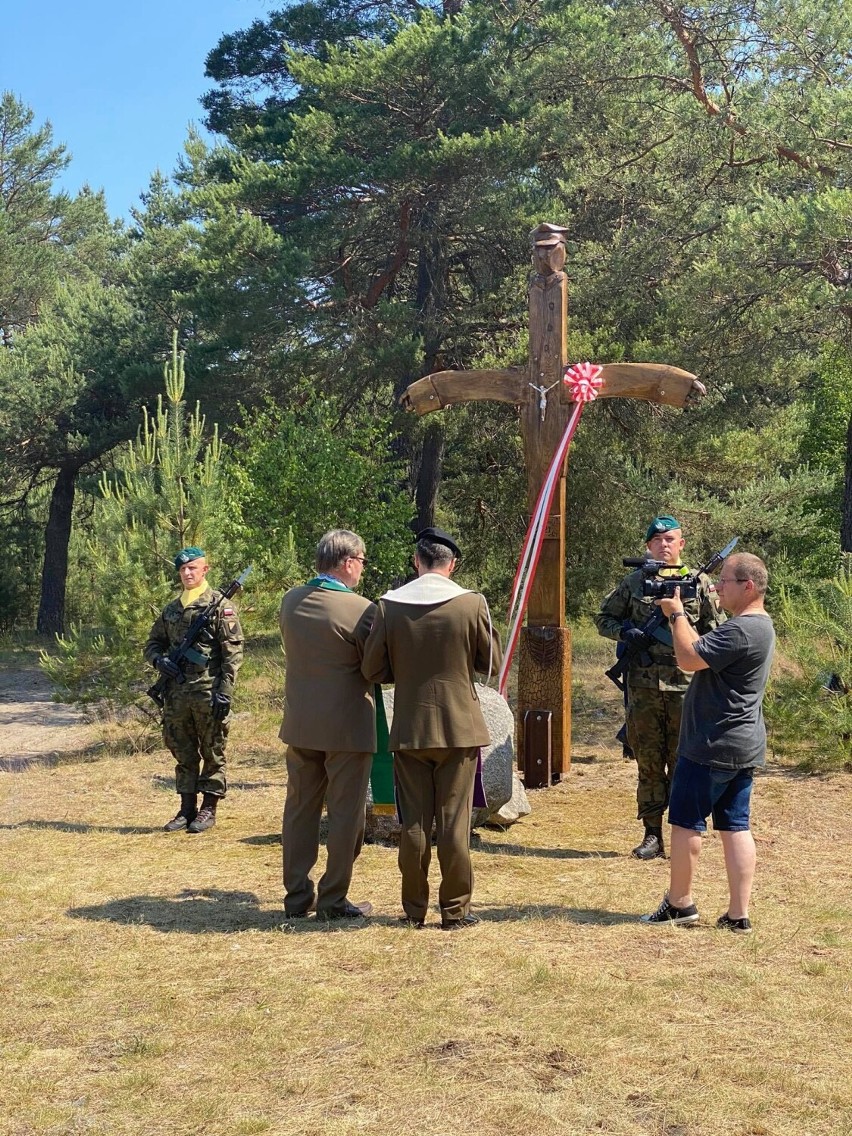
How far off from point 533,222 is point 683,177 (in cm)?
217

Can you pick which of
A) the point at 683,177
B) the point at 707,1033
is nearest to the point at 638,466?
the point at 683,177

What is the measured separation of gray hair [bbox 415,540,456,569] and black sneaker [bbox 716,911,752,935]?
6.85 ft

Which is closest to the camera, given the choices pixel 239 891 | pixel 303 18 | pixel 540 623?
pixel 239 891

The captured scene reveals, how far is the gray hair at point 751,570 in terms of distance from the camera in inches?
208

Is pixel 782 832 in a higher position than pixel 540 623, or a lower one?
lower

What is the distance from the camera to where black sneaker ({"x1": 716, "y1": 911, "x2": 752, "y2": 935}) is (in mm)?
5422

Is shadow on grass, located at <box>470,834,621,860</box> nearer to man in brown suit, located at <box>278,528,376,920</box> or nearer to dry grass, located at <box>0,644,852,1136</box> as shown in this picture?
dry grass, located at <box>0,644,852,1136</box>

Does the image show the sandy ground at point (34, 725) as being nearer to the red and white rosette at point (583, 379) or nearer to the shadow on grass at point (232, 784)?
the shadow on grass at point (232, 784)

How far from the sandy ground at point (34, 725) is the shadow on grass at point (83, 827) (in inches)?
120

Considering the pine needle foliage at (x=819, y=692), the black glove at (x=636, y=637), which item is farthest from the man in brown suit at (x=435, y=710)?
the pine needle foliage at (x=819, y=692)

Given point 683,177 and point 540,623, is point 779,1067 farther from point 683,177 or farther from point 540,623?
point 683,177

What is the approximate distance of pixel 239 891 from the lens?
253 inches

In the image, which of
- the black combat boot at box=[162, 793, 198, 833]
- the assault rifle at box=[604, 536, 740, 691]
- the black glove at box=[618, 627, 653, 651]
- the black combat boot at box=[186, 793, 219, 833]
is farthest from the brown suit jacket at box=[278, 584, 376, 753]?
the black combat boot at box=[162, 793, 198, 833]

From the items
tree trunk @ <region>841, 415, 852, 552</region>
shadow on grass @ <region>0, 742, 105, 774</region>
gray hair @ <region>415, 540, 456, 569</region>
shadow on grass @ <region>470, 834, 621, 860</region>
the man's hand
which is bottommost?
A: shadow on grass @ <region>0, 742, 105, 774</region>
